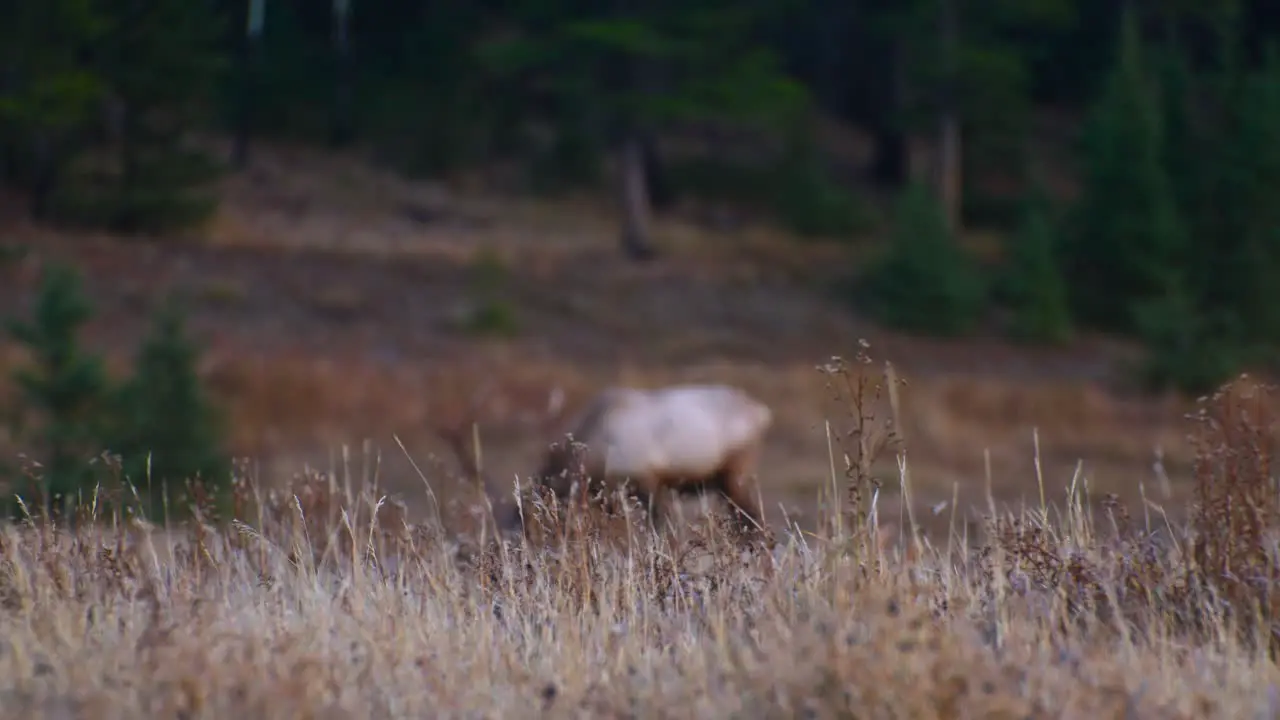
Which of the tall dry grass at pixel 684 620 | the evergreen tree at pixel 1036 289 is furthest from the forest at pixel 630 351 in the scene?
the evergreen tree at pixel 1036 289

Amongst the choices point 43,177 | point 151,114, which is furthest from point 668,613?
point 151,114

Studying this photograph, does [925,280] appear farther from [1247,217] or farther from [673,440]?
[673,440]

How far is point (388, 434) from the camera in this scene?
54.7 ft

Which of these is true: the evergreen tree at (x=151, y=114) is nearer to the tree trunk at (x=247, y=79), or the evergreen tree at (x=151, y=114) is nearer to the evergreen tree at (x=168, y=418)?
the tree trunk at (x=247, y=79)

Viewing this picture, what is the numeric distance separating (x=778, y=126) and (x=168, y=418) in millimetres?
22283

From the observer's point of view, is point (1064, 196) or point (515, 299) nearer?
point (515, 299)

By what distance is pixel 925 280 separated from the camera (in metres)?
25.3

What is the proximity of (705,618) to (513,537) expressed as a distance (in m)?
1.51

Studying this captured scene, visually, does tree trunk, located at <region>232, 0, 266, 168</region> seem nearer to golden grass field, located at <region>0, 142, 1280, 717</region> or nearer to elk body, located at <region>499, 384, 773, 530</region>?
elk body, located at <region>499, 384, 773, 530</region>

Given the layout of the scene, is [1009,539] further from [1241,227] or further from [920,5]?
[920,5]

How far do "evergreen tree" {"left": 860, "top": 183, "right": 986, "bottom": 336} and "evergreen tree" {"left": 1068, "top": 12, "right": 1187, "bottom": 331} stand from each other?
9.20 feet

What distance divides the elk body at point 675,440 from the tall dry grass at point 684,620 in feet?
10.5

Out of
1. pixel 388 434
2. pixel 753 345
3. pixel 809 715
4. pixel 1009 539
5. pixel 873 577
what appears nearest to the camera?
pixel 809 715

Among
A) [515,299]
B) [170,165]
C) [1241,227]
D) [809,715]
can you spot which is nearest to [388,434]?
[515,299]
